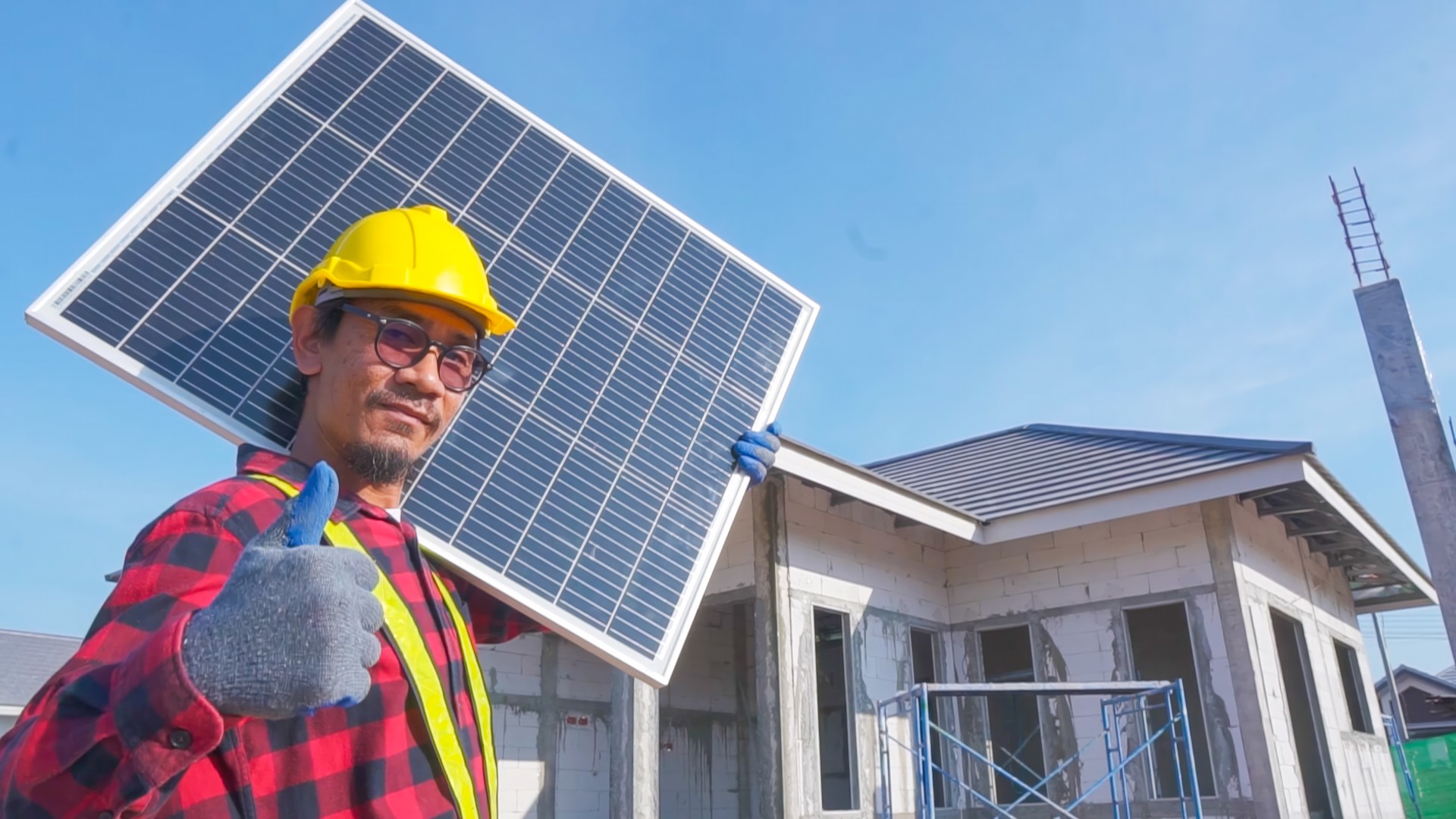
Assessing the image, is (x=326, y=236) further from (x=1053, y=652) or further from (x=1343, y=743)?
(x=1343, y=743)

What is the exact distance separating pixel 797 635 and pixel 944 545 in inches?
133

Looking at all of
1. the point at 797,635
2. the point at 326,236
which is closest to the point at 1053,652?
the point at 797,635

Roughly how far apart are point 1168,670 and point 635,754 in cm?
997

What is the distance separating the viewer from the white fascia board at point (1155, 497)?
9.94 m

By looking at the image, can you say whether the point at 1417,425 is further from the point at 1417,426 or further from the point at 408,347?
the point at 408,347

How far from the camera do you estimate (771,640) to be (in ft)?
32.3

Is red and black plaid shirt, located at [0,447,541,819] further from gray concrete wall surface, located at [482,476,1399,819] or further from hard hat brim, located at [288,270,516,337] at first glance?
gray concrete wall surface, located at [482,476,1399,819]

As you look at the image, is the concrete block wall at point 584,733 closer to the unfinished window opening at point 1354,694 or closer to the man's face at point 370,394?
the man's face at point 370,394

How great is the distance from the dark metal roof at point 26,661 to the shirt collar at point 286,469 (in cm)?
2324

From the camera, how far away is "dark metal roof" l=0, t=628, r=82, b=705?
22.8 metres

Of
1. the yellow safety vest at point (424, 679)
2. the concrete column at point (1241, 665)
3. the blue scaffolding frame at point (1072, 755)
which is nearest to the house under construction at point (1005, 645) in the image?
the concrete column at point (1241, 665)

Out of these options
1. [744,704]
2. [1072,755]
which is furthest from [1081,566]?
[744,704]

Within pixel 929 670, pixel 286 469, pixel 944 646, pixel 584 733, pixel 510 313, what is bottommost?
pixel 584 733

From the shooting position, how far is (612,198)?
18.9 ft
